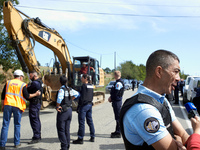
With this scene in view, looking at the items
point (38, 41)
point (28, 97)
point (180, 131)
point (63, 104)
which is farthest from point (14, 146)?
point (38, 41)

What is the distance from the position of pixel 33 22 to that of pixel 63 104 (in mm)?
6042

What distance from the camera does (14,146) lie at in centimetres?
536

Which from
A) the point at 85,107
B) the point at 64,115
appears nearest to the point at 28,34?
the point at 85,107

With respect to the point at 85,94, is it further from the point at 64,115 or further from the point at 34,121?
the point at 34,121

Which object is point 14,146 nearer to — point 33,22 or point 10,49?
point 33,22

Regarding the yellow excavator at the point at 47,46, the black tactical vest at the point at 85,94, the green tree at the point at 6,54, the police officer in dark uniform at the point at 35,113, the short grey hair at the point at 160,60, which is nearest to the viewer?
the short grey hair at the point at 160,60

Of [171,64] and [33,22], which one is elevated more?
[33,22]

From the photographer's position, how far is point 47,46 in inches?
426

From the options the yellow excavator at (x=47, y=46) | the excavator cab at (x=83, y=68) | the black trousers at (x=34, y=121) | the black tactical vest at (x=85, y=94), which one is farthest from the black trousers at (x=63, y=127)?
the excavator cab at (x=83, y=68)

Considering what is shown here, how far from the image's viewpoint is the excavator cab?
12516mm

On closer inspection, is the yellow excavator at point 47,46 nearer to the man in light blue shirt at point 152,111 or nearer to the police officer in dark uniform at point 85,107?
the police officer in dark uniform at point 85,107

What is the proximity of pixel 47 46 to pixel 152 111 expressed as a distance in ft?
32.9

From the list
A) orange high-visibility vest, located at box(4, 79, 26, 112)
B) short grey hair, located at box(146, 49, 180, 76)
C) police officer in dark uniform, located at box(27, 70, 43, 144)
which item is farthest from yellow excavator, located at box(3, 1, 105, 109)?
short grey hair, located at box(146, 49, 180, 76)

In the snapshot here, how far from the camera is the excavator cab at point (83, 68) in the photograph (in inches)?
493
